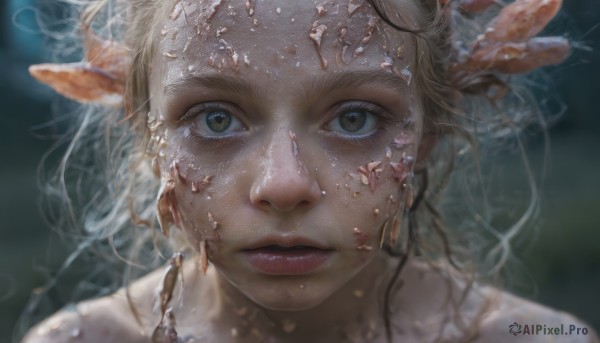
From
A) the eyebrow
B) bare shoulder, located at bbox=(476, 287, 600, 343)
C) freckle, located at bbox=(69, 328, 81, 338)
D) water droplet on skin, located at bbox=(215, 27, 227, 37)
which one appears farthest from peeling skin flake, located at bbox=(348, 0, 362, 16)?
freckle, located at bbox=(69, 328, 81, 338)

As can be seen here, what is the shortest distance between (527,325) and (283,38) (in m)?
0.89

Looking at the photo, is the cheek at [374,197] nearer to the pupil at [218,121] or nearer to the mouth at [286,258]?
the mouth at [286,258]

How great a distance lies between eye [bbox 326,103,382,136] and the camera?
153cm

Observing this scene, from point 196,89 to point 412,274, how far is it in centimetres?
71

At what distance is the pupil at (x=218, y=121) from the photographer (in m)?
1.53

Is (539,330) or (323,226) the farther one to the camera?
(539,330)

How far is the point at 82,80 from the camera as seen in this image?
6.10 ft

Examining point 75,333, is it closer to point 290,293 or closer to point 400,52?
point 290,293

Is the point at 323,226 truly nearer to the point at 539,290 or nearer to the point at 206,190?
the point at 206,190

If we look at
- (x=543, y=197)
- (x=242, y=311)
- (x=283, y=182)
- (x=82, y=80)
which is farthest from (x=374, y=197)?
(x=543, y=197)

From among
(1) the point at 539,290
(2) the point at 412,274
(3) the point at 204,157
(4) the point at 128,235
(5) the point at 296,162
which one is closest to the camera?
(5) the point at 296,162

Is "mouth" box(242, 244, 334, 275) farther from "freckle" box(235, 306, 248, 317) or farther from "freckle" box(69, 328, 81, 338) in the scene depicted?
"freckle" box(69, 328, 81, 338)

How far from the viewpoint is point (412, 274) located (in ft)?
6.37

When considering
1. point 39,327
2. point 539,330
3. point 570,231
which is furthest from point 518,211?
point 39,327
